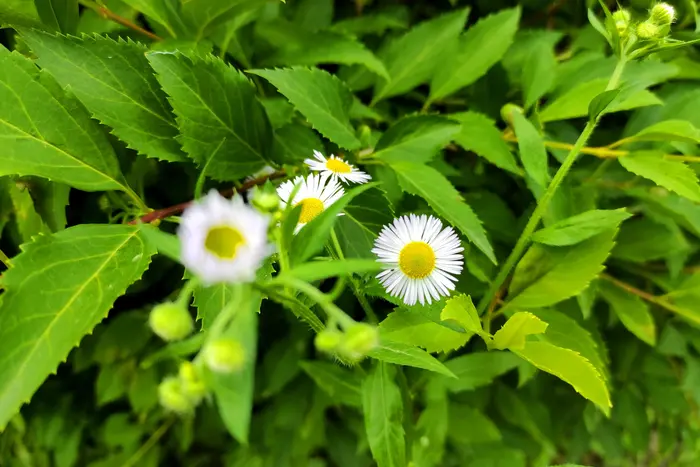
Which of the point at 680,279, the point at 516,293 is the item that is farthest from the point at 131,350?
the point at 680,279

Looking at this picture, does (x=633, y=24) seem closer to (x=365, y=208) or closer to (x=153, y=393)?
(x=365, y=208)

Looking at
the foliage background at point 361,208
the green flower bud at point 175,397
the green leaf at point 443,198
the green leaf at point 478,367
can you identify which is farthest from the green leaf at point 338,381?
the green flower bud at point 175,397

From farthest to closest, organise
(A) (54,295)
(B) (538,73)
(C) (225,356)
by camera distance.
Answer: (B) (538,73), (A) (54,295), (C) (225,356)

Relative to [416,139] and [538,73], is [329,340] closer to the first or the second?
[416,139]

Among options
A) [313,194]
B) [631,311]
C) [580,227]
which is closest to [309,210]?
[313,194]

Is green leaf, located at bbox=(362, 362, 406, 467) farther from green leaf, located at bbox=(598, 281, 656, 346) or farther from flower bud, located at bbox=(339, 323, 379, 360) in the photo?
green leaf, located at bbox=(598, 281, 656, 346)

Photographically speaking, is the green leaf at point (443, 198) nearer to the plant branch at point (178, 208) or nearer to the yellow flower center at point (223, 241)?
the plant branch at point (178, 208)
